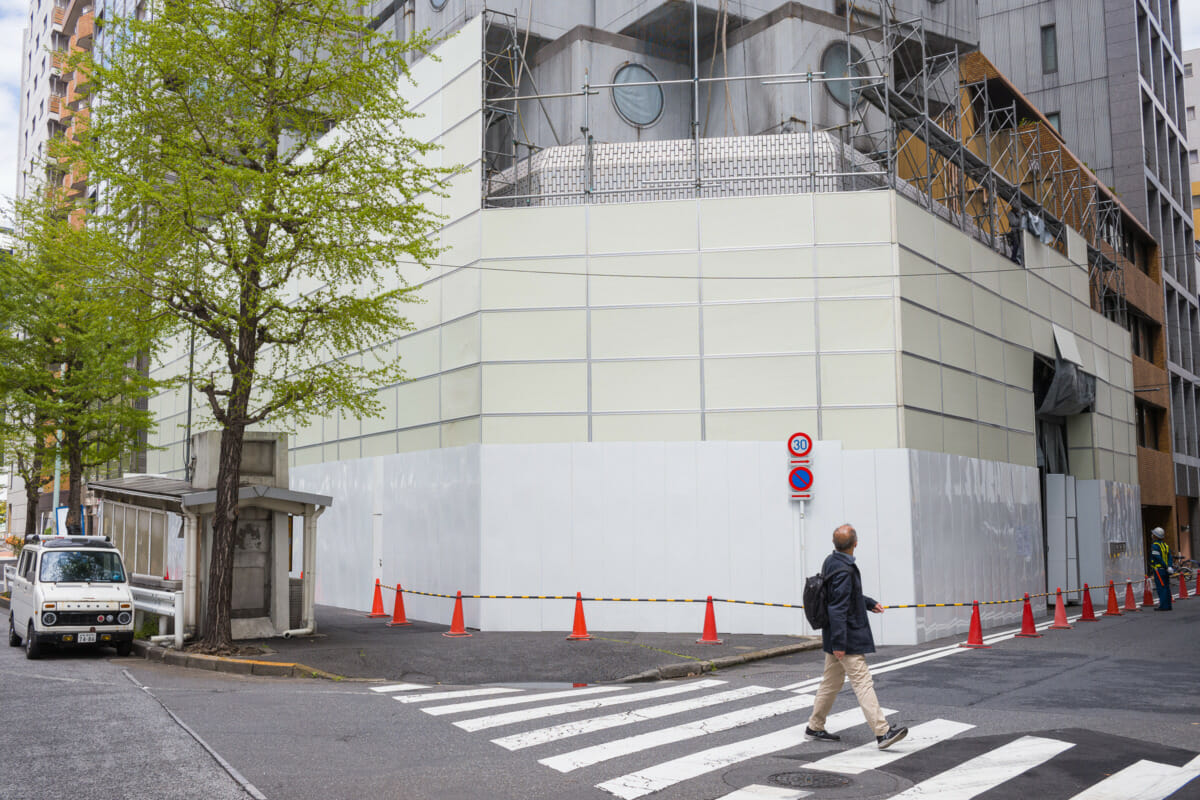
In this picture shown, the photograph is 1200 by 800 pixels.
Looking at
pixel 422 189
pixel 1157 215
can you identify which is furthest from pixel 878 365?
pixel 1157 215

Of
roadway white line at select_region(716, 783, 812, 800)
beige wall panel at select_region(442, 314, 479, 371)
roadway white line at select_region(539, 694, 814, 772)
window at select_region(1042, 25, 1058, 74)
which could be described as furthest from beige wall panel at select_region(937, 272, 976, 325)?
window at select_region(1042, 25, 1058, 74)

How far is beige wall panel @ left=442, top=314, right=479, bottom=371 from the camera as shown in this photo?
20.4m

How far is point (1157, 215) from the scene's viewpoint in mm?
46375

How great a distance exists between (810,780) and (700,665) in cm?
691

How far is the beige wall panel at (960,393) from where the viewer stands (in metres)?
20.9

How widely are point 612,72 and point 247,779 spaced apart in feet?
67.4

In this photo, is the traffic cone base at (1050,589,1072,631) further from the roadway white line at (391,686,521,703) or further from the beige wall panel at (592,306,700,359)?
the roadway white line at (391,686,521,703)

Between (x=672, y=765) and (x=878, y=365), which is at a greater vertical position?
(x=878, y=365)

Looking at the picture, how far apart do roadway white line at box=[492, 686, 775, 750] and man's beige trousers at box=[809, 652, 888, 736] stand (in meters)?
1.91

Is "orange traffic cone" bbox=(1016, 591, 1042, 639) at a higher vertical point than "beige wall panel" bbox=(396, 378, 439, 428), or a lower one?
lower

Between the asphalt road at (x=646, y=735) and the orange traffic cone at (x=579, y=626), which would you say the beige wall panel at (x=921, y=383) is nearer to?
the asphalt road at (x=646, y=735)

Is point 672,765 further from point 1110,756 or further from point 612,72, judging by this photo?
point 612,72

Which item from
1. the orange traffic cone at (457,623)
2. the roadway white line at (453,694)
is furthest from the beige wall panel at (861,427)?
the roadway white line at (453,694)

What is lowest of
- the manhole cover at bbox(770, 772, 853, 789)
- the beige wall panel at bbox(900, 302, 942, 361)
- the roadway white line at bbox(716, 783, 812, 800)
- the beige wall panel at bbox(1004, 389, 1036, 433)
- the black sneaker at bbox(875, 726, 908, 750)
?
the manhole cover at bbox(770, 772, 853, 789)
